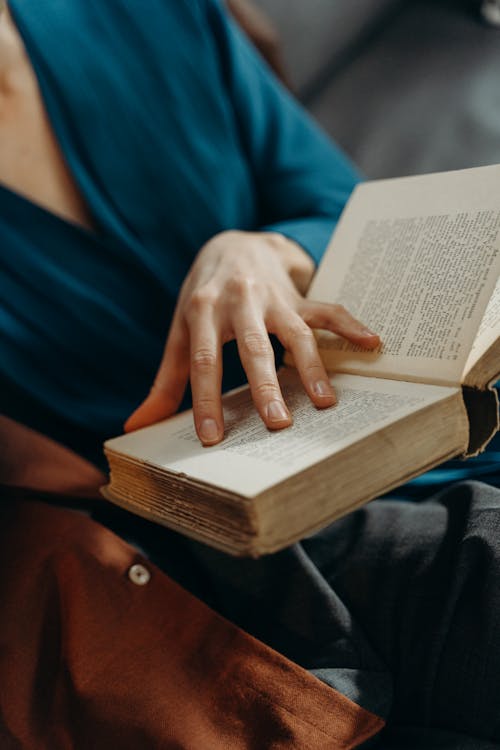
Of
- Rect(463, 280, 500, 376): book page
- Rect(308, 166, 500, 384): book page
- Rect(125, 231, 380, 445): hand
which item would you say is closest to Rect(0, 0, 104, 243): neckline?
Rect(125, 231, 380, 445): hand

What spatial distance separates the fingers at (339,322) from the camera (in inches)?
19.7

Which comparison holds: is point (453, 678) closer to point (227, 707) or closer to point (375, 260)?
point (227, 707)

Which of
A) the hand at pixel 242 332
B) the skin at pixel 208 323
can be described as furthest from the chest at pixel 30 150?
the hand at pixel 242 332

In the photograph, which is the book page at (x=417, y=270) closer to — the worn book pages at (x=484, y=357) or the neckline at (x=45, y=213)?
the worn book pages at (x=484, y=357)

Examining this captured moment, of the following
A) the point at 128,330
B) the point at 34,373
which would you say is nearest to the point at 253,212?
the point at 128,330

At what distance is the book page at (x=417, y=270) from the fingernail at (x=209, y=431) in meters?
0.11

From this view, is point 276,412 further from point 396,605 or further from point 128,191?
point 128,191

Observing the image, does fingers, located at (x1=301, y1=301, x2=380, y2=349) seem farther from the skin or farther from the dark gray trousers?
the dark gray trousers

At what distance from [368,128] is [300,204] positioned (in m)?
0.43

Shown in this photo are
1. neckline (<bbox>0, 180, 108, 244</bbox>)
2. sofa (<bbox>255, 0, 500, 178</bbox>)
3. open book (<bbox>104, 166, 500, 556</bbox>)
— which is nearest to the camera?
open book (<bbox>104, 166, 500, 556</bbox>)

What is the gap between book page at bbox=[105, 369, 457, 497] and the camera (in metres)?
0.39

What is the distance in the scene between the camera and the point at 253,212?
2.99ft

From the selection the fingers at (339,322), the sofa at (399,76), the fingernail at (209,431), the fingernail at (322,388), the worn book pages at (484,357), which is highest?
the fingernail at (209,431)

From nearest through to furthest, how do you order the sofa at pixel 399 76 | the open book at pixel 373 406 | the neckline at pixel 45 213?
the open book at pixel 373 406 → the neckline at pixel 45 213 → the sofa at pixel 399 76
